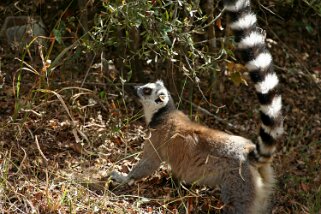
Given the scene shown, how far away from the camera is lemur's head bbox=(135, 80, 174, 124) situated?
5.35 meters

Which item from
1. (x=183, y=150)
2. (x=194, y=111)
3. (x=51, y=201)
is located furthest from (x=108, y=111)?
(x=51, y=201)

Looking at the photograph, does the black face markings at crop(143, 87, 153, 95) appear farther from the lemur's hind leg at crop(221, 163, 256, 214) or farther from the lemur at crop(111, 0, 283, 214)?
the lemur's hind leg at crop(221, 163, 256, 214)

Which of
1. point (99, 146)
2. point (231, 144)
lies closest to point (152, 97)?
point (99, 146)

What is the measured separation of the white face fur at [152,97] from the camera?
535cm

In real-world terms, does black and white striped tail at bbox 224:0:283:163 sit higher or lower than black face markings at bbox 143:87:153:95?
higher

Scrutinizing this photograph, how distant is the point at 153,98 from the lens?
537 cm

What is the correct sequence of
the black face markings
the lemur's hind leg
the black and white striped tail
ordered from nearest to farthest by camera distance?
the black and white striped tail, the lemur's hind leg, the black face markings

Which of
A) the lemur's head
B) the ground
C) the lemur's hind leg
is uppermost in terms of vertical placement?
the lemur's head

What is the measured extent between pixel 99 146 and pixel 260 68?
6.02 feet

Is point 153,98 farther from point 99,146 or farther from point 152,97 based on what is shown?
Answer: point 99,146

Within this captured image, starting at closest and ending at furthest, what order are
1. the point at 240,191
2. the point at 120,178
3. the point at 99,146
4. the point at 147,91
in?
the point at 240,191, the point at 120,178, the point at 147,91, the point at 99,146

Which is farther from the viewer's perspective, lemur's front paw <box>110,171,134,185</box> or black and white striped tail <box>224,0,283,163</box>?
lemur's front paw <box>110,171,134,185</box>

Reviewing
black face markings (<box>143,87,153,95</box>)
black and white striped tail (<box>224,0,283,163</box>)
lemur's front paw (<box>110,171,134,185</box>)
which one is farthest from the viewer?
black face markings (<box>143,87,153,95</box>)

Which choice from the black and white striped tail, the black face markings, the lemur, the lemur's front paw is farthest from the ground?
the black and white striped tail
